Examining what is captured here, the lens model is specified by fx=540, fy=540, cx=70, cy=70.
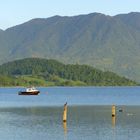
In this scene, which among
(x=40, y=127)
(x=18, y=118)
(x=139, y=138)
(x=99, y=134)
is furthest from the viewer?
(x=18, y=118)

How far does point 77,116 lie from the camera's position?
419 ft

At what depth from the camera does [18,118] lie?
122250mm

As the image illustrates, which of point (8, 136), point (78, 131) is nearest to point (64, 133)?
point (78, 131)

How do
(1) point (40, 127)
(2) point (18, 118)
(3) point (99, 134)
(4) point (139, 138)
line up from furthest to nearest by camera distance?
(2) point (18, 118) → (1) point (40, 127) → (3) point (99, 134) → (4) point (139, 138)

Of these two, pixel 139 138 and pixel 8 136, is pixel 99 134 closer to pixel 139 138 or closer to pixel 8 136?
pixel 139 138

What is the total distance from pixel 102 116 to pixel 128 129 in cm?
3162

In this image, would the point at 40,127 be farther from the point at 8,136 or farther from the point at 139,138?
the point at 139,138

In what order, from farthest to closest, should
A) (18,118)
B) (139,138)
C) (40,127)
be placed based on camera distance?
(18,118) < (40,127) < (139,138)

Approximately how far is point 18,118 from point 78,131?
3121cm

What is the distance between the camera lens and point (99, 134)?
3536 inches

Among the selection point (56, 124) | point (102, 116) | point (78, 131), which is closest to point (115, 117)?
point (102, 116)

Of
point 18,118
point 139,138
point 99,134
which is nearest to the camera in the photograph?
point 139,138

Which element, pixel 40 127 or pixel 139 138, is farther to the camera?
pixel 40 127

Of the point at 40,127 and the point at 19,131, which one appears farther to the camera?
the point at 40,127
